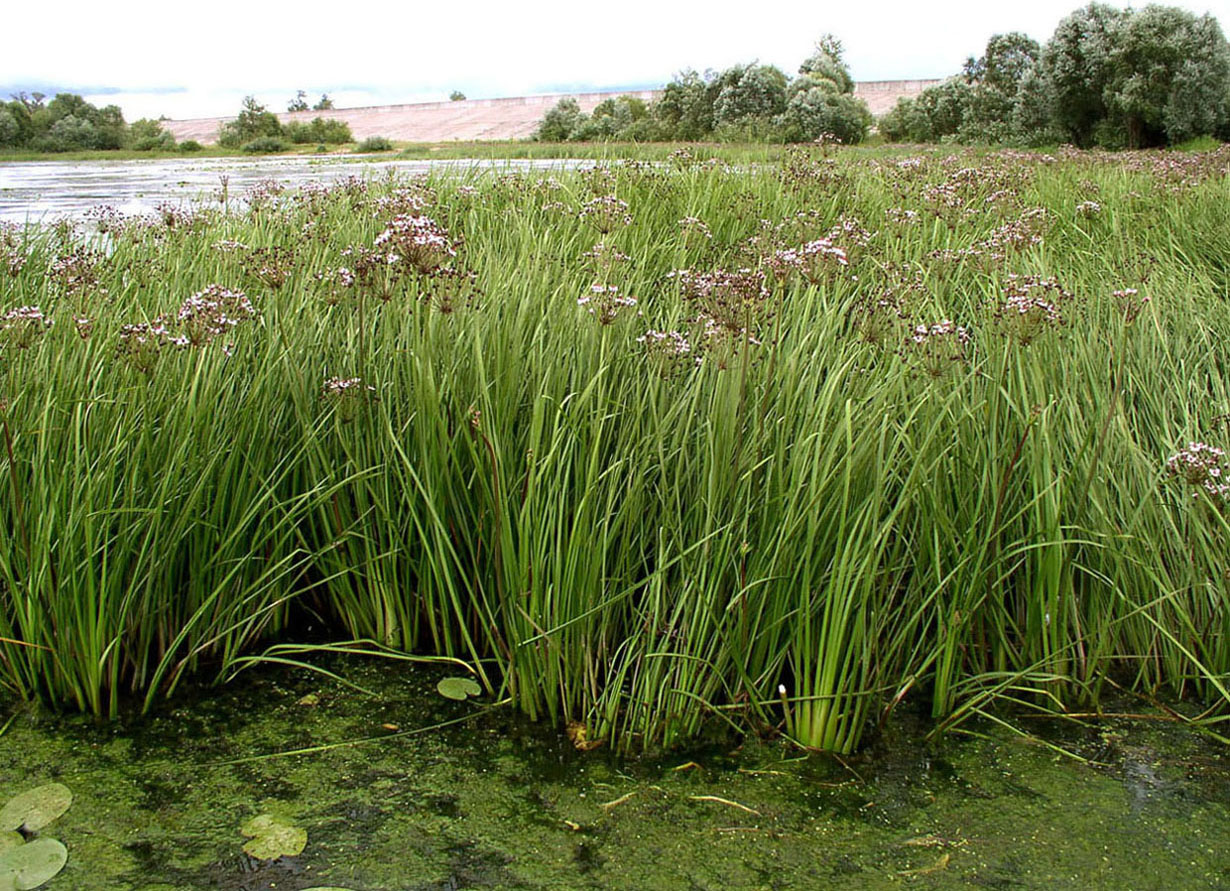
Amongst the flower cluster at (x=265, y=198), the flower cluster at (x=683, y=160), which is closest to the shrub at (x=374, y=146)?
the flower cluster at (x=683, y=160)

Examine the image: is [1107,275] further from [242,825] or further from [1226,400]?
[242,825]

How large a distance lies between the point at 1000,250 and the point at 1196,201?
351cm

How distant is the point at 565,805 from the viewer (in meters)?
2.02

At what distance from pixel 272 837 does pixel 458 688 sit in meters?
0.67

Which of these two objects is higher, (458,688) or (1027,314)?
(1027,314)

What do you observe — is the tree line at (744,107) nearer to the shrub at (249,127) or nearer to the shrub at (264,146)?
the shrub at (264,146)

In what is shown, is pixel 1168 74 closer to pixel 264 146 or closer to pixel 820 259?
pixel 820 259

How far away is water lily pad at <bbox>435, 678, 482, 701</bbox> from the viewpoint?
2.46 m

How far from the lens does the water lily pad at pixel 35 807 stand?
193 centimetres

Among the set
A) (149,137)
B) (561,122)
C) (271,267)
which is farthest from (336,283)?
(149,137)

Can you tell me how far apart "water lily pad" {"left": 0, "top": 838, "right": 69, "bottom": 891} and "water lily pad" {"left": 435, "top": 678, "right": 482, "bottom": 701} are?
0.89 metres

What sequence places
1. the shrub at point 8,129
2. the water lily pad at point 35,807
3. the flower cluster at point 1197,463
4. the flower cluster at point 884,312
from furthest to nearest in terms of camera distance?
1. the shrub at point 8,129
2. the flower cluster at point 884,312
3. the flower cluster at point 1197,463
4. the water lily pad at point 35,807

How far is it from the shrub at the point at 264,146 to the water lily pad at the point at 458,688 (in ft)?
135

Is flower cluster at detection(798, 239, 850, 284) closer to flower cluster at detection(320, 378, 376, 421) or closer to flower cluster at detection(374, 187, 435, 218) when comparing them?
flower cluster at detection(320, 378, 376, 421)
